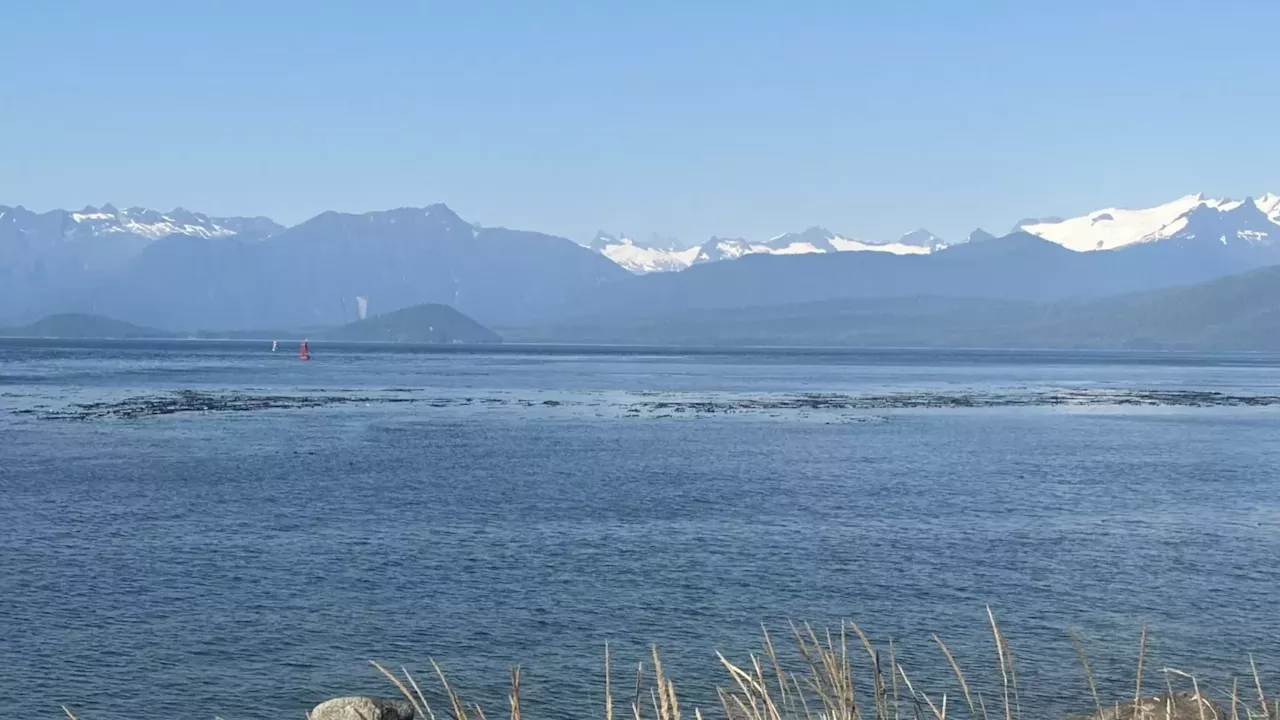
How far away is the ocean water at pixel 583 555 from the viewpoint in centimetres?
2800

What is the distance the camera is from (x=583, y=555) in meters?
40.1

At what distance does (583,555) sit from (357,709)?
1889cm

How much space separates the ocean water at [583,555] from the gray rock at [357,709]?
10.4 ft

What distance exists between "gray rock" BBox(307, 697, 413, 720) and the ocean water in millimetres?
3161

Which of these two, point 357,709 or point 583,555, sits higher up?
point 357,709

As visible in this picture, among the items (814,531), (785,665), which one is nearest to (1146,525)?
(814,531)

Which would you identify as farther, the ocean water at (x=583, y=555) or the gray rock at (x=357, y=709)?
the ocean water at (x=583, y=555)

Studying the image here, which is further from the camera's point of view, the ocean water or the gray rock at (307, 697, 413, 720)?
the ocean water

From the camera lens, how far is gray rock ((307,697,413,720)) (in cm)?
2172

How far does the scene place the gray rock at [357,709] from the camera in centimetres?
2172

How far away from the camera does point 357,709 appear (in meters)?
21.4

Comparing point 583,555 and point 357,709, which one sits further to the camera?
point 583,555

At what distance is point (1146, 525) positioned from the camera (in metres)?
47.6

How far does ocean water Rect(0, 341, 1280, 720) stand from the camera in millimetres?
28000
